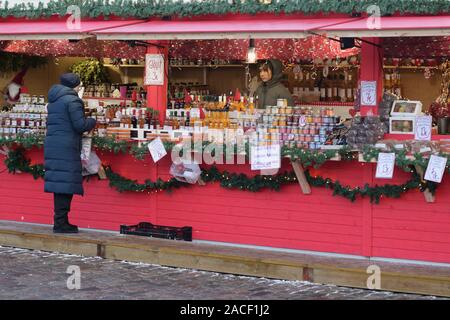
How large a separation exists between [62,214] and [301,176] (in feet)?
10.2

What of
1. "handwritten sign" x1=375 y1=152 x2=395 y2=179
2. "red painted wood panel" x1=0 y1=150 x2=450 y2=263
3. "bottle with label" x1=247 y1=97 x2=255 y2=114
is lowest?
"red painted wood panel" x1=0 y1=150 x2=450 y2=263

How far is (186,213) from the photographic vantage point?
39.0 feet

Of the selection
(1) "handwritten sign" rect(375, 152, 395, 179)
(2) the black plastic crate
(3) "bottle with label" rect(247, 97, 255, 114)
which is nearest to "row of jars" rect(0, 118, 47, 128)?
(2) the black plastic crate

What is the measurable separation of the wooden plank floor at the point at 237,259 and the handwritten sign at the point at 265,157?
3.22 feet

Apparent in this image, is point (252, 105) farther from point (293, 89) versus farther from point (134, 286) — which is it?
point (293, 89)

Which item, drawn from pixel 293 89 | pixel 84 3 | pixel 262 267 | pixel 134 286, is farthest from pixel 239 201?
pixel 293 89

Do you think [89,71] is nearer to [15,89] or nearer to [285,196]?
[15,89]

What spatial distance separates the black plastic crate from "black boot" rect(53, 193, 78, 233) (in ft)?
2.18

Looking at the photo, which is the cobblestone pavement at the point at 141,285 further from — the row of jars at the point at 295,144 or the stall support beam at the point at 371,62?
the stall support beam at the point at 371,62

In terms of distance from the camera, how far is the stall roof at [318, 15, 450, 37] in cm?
965

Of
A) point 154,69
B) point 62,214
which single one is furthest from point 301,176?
point 62,214

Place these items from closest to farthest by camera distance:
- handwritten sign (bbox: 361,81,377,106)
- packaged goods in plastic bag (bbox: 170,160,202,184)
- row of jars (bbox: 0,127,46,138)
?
handwritten sign (bbox: 361,81,377,106), packaged goods in plastic bag (bbox: 170,160,202,184), row of jars (bbox: 0,127,46,138)

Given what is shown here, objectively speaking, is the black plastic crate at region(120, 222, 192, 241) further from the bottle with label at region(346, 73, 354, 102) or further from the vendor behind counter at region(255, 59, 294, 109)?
the bottle with label at region(346, 73, 354, 102)

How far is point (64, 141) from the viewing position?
11852mm
